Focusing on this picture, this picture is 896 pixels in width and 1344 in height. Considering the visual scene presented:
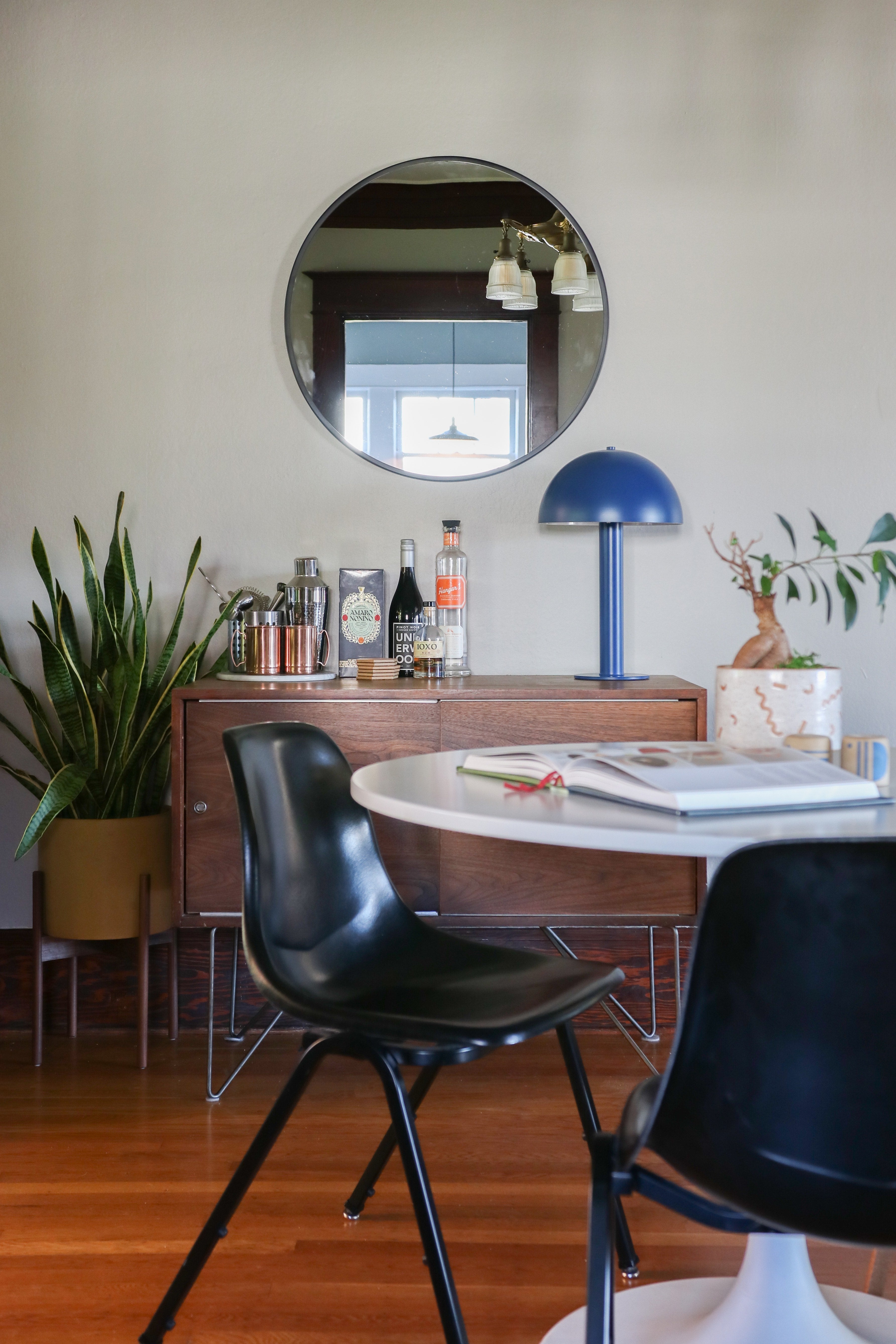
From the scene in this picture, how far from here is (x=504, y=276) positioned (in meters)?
2.65

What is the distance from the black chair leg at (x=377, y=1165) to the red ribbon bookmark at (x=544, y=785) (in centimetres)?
52

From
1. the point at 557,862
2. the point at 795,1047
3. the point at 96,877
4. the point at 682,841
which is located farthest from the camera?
the point at 96,877

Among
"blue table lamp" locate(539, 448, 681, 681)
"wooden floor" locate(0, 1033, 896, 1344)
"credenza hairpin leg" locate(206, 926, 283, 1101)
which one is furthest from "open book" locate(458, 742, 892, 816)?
"credenza hairpin leg" locate(206, 926, 283, 1101)

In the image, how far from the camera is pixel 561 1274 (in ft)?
5.06

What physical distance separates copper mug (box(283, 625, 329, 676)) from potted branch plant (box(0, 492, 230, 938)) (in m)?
0.15

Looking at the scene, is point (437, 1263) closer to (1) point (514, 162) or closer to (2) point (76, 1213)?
(2) point (76, 1213)

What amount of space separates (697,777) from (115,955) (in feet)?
6.02

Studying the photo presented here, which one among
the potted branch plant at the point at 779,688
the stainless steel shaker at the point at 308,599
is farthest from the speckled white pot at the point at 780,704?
the stainless steel shaker at the point at 308,599

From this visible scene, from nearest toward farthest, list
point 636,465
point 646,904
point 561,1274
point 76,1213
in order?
point 561,1274
point 76,1213
point 646,904
point 636,465

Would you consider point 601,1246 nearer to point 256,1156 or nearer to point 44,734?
point 256,1156

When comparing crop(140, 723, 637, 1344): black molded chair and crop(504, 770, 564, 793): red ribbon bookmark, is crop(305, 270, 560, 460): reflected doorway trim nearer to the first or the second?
crop(140, 723, 637, 1344): black molded chair

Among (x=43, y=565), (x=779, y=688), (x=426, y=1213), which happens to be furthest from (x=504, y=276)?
(x=426, y=1213)

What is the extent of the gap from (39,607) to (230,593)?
1.59 feet

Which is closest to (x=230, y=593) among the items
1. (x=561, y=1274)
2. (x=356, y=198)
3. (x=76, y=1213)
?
(x=356, y=198)
